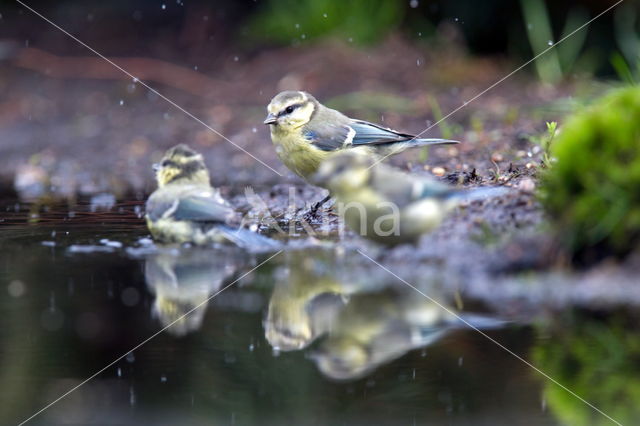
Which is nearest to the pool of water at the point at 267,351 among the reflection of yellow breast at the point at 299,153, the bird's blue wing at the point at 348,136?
the reflection of yellow breast at the point at 299,153

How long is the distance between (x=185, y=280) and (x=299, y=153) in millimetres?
2051

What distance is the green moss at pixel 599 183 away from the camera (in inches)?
163

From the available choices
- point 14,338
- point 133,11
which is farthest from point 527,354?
point 133,11

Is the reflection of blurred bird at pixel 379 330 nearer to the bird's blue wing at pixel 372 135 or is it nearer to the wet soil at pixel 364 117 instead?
the wet soil at pixel 364 117

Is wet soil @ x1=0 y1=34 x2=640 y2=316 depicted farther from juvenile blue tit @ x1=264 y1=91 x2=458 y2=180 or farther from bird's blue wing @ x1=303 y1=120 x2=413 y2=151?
bird's blue wing @ x1=303 y1=120 x2=413 y2=151

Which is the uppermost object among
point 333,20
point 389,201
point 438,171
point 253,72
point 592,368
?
point 333,20

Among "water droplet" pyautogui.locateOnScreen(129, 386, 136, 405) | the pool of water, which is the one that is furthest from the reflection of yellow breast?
"water droplet" pyautogui.locateOnScreen(129, 386, 136, 405)

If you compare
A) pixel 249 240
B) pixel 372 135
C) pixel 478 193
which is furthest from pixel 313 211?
pixel 478 193

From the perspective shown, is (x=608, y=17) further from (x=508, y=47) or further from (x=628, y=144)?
(x=628, y=144)

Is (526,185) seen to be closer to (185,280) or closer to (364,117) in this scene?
(185,280)

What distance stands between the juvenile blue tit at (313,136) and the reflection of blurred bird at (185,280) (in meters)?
1.35

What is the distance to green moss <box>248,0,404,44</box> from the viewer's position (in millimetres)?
11367

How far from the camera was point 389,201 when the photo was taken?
15.7 feet

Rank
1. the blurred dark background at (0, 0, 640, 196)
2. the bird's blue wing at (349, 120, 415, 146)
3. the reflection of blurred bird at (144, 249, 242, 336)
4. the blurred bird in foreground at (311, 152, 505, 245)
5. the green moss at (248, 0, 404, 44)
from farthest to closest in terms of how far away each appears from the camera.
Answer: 1. the green moss at (248, 0, 404, 44)
2. the blurred dark background at (0, 0, 640, 196)
3. the bird's blue wing at (349, 120, 415, 146)
4. the blurred bird in foreground at (311, 152, 505, 245)
5. the reflection of blurred bird at (144, 249, 242, 336)
